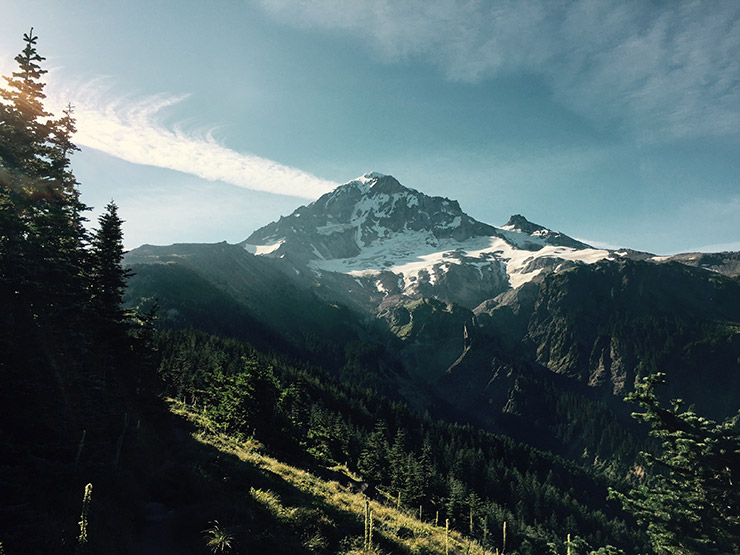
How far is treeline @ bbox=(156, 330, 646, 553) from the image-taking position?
46156 mm

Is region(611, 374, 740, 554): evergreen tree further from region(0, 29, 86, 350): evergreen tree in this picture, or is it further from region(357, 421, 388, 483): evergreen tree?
region(357, 421, 388, 483): evergreen tree

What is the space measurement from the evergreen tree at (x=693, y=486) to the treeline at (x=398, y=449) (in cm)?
1583

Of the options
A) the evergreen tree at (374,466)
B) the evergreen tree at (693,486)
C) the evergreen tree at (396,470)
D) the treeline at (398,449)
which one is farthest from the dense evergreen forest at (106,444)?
the evergreen tree at (396,470)

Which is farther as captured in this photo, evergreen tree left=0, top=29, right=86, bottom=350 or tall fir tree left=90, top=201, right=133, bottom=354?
tall fir tree left=90, top=201, right=133, bottom=354

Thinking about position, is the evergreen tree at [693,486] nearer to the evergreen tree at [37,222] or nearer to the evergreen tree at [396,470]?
the evergreen tree at [37,222]

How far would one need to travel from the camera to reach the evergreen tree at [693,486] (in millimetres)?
15664

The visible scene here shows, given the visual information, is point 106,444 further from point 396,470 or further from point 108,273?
point 396,470

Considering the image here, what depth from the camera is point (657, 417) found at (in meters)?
17.0

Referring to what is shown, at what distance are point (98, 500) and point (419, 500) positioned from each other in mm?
67975

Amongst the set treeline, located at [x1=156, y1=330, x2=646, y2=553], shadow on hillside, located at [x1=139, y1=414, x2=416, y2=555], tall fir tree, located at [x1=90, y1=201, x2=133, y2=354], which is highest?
tall fir tree, located at [x1=90, y1=201, x2=133, y2=354]

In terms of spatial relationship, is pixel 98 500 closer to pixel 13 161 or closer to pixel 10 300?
pixel 10 300

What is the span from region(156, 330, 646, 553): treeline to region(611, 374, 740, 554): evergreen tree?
1583 cm

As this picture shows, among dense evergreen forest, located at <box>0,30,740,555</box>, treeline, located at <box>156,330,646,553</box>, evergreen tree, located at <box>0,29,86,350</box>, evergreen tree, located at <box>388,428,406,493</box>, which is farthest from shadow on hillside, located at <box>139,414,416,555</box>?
evergreen tree, located at <box>388,428,406,493</box>

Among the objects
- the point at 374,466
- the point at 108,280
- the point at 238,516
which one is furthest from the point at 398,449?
the point at 238,516
